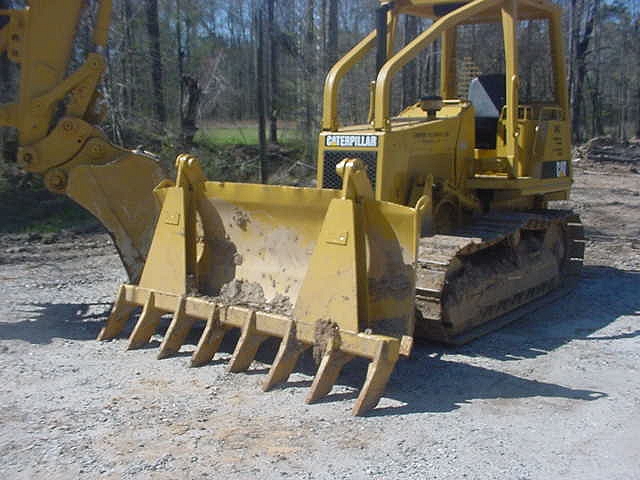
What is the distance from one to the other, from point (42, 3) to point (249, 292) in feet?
10.1

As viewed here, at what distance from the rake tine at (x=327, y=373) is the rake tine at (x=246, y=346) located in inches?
25.0

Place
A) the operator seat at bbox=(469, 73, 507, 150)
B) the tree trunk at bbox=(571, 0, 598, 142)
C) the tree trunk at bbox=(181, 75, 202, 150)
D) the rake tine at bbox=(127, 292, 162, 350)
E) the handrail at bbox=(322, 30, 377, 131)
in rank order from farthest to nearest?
1. the tree trunk at bbox=(571, 0, 598, 142)
2. the tree trunk at bbox=(181, 75, 202, 150)
3. the operator seat at bbox=(469, 73, 507, 150)
4. the handrail at bbox=(322, 30, 377, 131)
5. the rake tine at bbox=(127, 292, 162, 350)

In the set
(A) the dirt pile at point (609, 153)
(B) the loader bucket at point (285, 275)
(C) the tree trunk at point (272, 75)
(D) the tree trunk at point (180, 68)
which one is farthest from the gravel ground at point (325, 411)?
(A) the dirt pile at point (609, 153)

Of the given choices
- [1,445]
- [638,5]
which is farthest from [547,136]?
[638,5]

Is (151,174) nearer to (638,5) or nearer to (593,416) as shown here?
(593,416)

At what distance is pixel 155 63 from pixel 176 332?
1457cm

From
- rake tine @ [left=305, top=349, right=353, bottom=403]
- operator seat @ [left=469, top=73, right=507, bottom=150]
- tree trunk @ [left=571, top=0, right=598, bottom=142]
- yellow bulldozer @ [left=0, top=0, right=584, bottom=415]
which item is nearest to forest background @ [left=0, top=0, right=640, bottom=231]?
operator seat @ [left=469, top=73, right=507, bottom=150]

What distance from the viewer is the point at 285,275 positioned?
5.67 metres

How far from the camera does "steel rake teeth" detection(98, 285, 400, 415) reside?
4.64m

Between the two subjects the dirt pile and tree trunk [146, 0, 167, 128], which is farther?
the dirt pile

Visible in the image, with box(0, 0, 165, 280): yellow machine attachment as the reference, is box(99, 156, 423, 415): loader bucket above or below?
below

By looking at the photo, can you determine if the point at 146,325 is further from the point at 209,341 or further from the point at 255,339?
the point at 255,339

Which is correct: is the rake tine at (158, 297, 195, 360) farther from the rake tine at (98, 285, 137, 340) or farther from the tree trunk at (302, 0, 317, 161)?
the tree trunk at (302, 0, 317, 161)

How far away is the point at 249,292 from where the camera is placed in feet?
18.9
